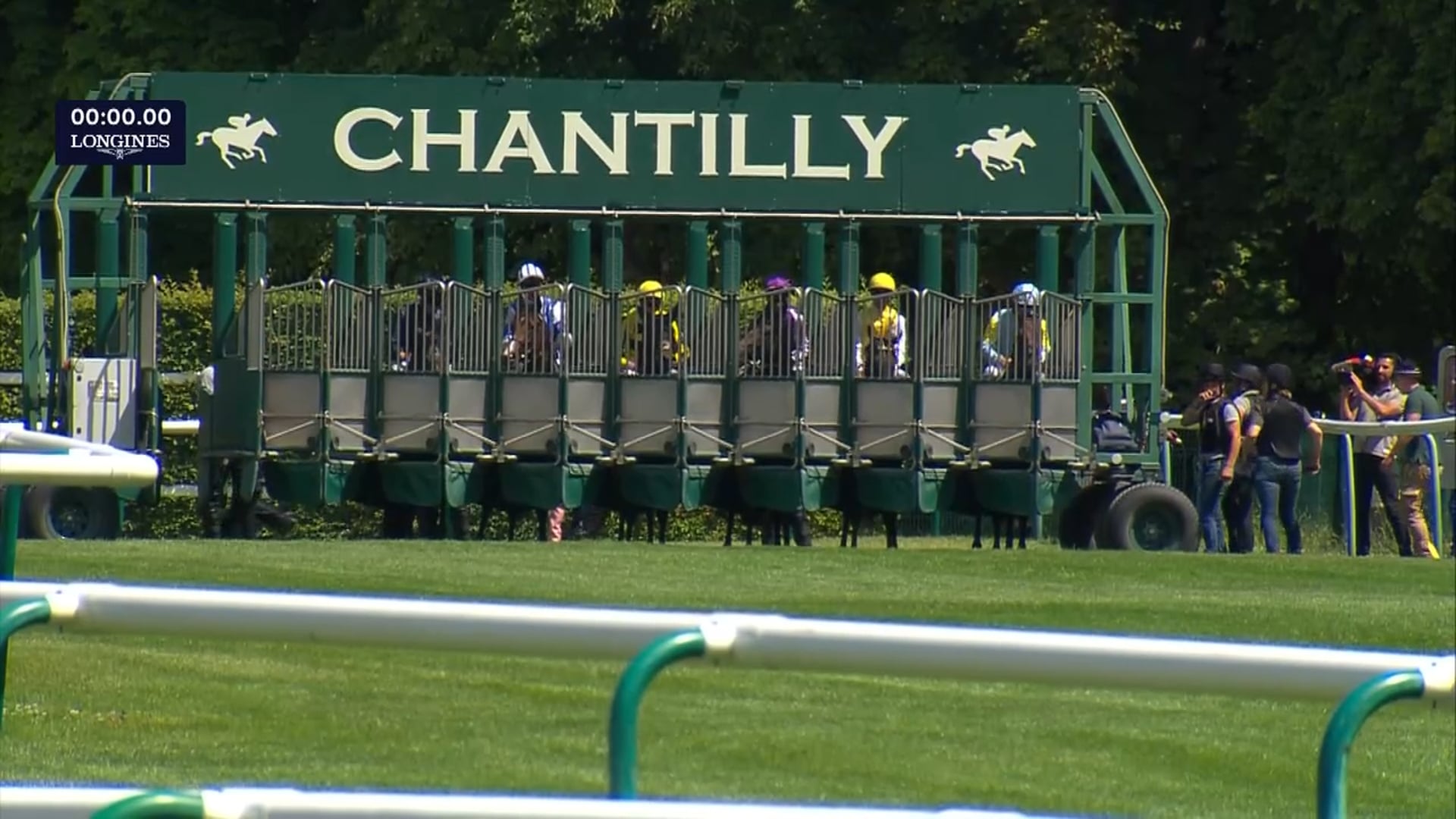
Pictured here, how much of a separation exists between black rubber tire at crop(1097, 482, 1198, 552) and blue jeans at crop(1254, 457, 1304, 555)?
43.0 inches

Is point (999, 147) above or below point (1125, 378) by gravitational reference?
above

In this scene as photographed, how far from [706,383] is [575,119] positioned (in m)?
2.44

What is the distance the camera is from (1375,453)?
825 inches

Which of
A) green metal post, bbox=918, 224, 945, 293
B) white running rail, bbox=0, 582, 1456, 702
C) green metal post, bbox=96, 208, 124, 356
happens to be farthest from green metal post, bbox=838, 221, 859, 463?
white running rail, bbox=0, 582, 1456, 702

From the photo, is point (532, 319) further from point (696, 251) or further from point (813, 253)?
point (813, 253)

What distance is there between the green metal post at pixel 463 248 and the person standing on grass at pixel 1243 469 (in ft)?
19.4

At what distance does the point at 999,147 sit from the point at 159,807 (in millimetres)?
17327

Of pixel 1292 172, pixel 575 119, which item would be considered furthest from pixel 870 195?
pixel 1292 172

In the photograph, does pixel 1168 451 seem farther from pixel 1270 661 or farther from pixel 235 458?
pixel 1270 661

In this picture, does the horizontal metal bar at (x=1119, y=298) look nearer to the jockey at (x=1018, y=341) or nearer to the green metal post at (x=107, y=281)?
the jockey at (x=1018, y=341)

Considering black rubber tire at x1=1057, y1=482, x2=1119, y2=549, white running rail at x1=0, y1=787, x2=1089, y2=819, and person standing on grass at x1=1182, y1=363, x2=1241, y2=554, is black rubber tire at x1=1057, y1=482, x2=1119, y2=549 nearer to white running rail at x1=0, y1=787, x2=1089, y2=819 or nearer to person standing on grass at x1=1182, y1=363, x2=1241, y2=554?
person standing on grass at x1=1182, y1=363, x2=1241, y2=554

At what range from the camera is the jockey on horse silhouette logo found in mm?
19250

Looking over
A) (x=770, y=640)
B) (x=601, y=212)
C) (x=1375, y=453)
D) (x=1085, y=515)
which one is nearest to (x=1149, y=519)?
(x=1085, y=515)

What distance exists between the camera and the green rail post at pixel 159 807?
3732mm
